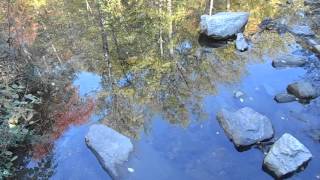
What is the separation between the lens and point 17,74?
7414mm

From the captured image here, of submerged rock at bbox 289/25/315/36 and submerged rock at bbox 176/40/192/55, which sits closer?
submerged rock at bbox 176/40/192/55

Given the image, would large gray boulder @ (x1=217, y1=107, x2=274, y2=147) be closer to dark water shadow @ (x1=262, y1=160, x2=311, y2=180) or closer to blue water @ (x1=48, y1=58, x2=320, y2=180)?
blue water @ (x1=48, y1=58, x2=320, y2=180)

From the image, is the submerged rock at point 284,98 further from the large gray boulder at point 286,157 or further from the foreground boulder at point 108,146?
the foreground boulder at point 108,146

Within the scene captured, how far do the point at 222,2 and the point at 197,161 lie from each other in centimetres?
850

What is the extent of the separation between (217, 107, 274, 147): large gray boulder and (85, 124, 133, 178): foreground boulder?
5.97 ft

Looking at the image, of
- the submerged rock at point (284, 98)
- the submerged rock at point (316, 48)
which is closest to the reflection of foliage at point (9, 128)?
the submerged rock at point (284, 98)

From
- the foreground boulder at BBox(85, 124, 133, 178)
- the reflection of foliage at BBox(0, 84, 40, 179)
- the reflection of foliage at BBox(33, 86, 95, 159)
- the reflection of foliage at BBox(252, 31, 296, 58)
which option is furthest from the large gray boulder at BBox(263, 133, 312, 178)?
the reflection of foliage at BBox(0, 84, 40, 179)

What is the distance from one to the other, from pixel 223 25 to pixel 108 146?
5424 millimetres

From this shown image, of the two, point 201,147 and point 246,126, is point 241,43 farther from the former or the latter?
point 201,147

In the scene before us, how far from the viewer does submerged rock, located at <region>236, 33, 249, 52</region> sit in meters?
9.61

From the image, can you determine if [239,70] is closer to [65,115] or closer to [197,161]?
[197,161]

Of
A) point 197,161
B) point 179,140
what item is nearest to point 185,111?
point 179,140

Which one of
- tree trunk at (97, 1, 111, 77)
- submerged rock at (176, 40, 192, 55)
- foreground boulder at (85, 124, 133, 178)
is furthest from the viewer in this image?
submerged rock at (176, 40, 192, 55)

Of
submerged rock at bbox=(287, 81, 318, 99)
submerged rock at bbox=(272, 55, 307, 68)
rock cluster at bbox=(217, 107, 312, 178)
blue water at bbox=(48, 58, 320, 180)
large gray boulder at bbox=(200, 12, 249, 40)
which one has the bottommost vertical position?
blue water at bbox=(48, 58, 320, 180)
